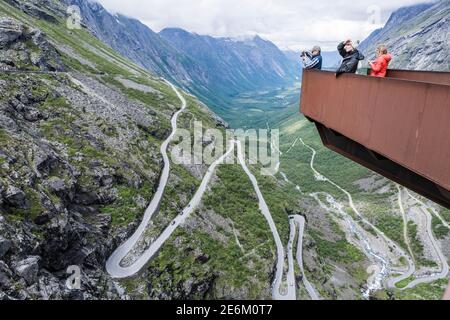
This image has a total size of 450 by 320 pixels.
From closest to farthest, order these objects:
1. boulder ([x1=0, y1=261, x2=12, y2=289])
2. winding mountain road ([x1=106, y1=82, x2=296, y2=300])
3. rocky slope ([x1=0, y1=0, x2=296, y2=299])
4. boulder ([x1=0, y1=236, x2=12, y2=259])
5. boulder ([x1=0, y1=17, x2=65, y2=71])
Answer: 1. boulder ([x1=0, y1=261, x2=12, y2=289])
2. boulder ([x1=0, y1=236, x2=12, y2=259])
3. rocky slope ([x1=0, y1=0, x2=296, y2=299])
4. winding mountain road ([x1=106, y1=82, x2=296, y2=300])
5. boulder ([x1=0, y1=17, x2=65, y2=71])

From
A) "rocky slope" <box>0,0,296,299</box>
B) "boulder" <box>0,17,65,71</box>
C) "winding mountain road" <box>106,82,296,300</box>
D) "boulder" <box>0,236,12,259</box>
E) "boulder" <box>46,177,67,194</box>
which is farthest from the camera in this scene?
"boulder" <box>0,17,65,71</box>

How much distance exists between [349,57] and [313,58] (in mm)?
2131

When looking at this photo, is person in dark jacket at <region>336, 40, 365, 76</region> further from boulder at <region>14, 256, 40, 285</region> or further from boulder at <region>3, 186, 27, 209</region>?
boulder at <region>3, 186, 27, 209</region>

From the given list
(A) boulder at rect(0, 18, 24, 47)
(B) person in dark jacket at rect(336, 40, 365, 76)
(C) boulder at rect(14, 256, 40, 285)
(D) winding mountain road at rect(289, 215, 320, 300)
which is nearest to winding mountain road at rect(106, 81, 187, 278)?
(C) boulder at rect(14, 256, 40, 285)

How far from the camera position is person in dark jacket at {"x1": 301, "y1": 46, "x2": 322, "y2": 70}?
12415mm

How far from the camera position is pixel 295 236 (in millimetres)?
86438

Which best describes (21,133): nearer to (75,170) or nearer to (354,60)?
(75,170)

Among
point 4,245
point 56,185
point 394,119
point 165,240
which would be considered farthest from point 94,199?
point 394,119

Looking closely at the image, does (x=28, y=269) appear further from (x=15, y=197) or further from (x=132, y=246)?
(x=132, y=246)

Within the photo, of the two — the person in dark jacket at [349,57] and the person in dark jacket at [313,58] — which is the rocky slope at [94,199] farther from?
the person in dark jacket at [349,57]

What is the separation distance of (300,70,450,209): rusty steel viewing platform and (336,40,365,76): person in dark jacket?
0.35 meters

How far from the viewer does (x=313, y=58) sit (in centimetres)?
1255

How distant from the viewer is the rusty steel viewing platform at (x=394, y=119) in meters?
6.77

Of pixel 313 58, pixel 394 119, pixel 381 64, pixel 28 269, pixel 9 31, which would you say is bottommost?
pixel 28 269
